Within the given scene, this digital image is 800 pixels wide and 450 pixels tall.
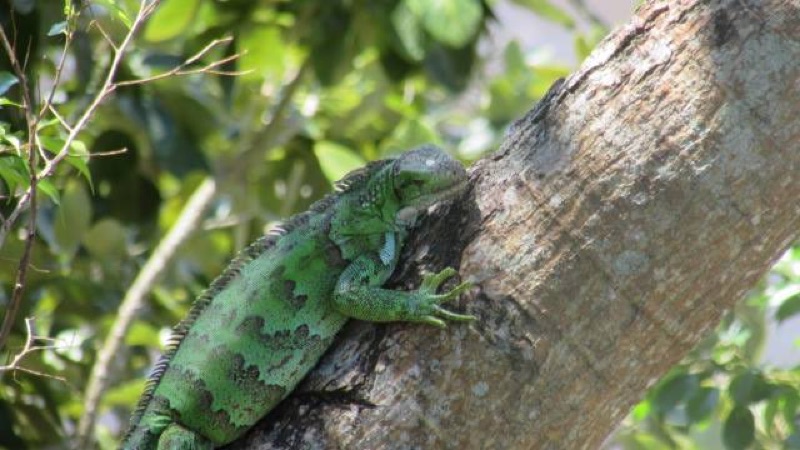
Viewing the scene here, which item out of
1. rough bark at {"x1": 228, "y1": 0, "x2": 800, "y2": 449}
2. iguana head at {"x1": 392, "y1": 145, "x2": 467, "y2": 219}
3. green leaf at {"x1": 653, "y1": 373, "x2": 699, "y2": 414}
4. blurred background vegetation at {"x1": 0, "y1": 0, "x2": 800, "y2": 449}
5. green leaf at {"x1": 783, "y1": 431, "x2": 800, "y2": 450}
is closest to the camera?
rough bark at {"x1": 228, "y1": 0, "x2": 800, "y2": 449}

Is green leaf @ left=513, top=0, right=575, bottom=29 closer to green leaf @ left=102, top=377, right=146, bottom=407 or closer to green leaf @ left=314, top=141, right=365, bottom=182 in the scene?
green leaf @ left=314, top=141, right=365, bottom=182

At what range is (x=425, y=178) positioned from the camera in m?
3.34

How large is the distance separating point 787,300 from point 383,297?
64.4 inches

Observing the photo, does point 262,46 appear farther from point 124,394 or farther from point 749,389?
point 749,389

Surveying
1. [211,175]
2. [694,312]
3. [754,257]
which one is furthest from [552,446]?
[211,175]

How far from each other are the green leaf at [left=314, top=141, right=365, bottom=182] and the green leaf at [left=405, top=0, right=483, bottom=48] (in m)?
0.71

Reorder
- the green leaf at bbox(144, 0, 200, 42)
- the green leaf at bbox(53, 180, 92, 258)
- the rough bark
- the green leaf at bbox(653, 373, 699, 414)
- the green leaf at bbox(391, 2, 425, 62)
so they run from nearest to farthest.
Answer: the rough bark, the green leaf at bbox(653, 373, 699, 414), the green leaf at bbox(391, 2, 425, 62), the green leaf at bbox(53, 180, 92, 258), the green leaf at bbox(144, 0, 200, 42)

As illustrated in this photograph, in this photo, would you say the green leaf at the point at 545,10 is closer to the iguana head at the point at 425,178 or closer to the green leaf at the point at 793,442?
the iguana head at the point at 425,178

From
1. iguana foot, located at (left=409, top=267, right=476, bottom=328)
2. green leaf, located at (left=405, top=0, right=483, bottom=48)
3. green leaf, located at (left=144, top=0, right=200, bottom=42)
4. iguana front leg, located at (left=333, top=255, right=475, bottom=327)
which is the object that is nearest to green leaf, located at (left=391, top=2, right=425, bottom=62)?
green leaf, located at (left=405, top=0, right=483, bottom=48)

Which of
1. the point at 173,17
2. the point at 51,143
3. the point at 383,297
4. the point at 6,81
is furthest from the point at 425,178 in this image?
the point at 173,17

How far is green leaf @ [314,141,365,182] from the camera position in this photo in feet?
16.3

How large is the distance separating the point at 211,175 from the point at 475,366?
2535 millimetres

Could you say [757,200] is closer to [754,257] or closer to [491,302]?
[754,257]

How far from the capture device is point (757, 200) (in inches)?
112
